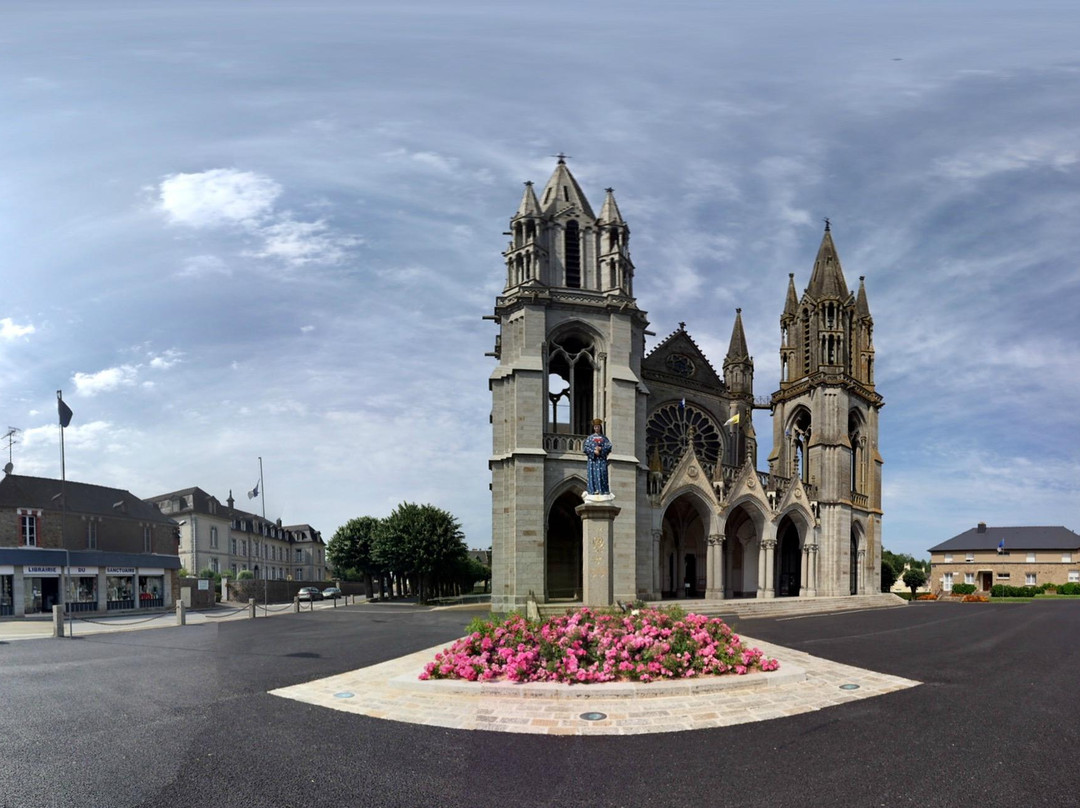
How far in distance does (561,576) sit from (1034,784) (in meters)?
30.7

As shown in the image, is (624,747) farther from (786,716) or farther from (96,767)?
(96,767)

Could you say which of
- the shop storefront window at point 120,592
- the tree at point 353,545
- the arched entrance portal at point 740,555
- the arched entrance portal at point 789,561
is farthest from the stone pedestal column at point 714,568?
the shop storefront window at point 120,592

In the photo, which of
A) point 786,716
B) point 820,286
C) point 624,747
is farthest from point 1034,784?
point 820,286

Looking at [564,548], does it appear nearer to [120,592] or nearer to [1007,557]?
[120,592]

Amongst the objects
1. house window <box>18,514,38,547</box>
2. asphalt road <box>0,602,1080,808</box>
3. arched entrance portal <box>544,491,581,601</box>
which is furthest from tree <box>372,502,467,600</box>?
asphalt road <box>0,602,1080,808</box>

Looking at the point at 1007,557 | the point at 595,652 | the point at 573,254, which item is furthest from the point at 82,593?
the point at 1007,557

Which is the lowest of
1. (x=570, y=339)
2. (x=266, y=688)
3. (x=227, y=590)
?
(x=227, y=590)

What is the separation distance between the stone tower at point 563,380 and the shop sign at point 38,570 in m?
25.8

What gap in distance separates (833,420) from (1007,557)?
1584 inches

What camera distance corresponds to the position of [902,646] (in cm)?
1809

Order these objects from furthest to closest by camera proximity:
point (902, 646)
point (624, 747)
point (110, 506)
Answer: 1. point (110, 506)
2. point (902, 646)
3. point (624, 747)

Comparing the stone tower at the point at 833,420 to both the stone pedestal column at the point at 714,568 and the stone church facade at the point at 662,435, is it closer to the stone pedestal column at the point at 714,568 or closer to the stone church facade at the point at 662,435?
the stone church facade at the point at 662,435

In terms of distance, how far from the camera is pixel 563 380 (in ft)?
131

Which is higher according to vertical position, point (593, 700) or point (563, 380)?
point (563, 380)
